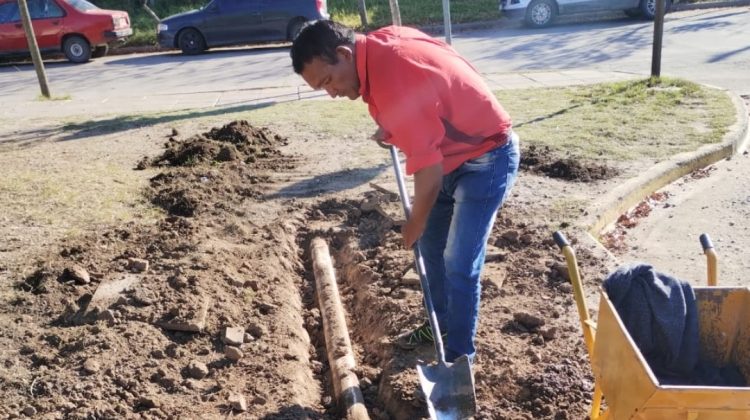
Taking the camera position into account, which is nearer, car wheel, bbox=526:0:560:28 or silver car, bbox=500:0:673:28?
silver car, bbox=500:0:673:28

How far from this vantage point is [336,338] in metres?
4.34

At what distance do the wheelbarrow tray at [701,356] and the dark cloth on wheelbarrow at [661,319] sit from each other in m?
0.10

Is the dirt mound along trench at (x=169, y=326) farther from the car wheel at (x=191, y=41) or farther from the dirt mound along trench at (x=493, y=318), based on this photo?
the car wheel at (x=191, y=41)

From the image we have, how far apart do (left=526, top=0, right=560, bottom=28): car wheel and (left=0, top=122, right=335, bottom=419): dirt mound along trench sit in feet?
49.5

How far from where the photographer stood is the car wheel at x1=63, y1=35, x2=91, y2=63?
62.4 ft

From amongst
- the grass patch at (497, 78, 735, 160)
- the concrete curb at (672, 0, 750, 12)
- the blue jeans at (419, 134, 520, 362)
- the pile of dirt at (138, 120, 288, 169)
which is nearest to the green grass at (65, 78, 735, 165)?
the grass patch at (497, 78, 735, 160)

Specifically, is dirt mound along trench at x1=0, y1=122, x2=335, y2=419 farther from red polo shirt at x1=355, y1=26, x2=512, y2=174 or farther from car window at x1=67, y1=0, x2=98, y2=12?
car window at x1=67, y1=0, x2=98, y2=12

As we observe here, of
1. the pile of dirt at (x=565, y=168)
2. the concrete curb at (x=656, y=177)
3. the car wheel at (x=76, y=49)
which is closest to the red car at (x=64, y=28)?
the car wheel at (x=76, y=49)

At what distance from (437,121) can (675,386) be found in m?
1.31

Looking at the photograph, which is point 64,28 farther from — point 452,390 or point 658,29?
point 452,390

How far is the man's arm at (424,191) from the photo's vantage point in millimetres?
2967

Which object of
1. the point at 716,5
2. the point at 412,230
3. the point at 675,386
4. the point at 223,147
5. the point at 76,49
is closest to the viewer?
the point at 675,386

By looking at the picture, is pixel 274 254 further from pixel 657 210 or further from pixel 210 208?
pixel 657 210

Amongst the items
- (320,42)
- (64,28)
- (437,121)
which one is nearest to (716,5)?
(64,28)
